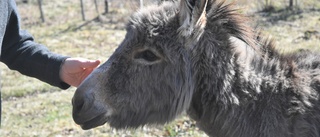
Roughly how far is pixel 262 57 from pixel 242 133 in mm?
562

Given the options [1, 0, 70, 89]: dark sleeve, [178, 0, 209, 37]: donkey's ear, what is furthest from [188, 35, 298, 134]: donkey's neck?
[1, 0, 70, 89]: dark sleeve

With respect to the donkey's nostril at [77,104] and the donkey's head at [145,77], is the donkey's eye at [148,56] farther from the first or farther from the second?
the donkey's nostril at [77,104]

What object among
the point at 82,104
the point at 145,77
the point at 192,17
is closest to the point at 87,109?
the point at 82,104

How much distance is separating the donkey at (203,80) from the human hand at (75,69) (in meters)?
0.58

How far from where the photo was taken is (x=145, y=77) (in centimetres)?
305

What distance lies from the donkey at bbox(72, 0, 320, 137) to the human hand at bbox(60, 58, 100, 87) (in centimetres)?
58

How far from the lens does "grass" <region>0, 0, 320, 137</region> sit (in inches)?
270

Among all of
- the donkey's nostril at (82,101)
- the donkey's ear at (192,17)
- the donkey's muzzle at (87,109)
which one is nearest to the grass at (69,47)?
the donkey's ear at (192,17)

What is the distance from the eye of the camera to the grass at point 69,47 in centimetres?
685

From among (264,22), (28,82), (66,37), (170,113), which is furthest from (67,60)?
(66,37)

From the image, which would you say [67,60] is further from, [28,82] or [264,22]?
[264,22]

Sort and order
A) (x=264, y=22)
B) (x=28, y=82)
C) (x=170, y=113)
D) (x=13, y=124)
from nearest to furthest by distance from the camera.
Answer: (x=170, y=113) < (x=13, y=124) < (x=28, y=82) < (x=264, y=22)

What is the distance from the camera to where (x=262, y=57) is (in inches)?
123

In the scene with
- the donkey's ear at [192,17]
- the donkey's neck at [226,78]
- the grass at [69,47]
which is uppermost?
the donkey's ear at [192,17]
